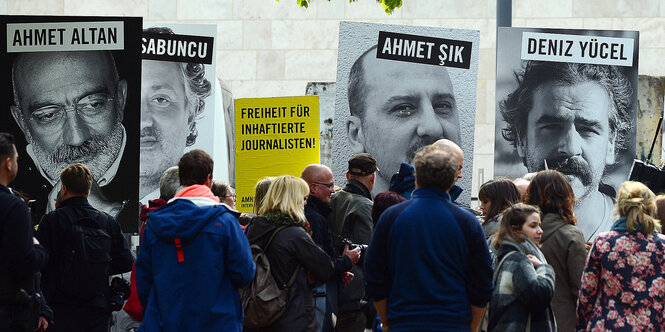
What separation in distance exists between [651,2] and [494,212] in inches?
394

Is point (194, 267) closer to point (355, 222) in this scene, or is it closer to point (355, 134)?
point (355, 222)

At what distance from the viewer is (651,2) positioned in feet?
51.6

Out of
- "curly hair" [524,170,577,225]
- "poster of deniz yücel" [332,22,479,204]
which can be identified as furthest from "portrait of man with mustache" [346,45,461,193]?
"curly hair" [524,170,577,225]

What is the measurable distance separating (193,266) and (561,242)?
7.77 feet

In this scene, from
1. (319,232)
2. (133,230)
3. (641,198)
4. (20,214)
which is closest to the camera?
(20,214)

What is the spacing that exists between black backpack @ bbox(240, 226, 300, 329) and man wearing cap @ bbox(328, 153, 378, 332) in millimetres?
Answer: 869

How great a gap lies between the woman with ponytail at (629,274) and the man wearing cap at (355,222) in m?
1.69

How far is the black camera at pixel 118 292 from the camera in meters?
7.37

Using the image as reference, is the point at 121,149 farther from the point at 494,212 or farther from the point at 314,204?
the point at 494,212

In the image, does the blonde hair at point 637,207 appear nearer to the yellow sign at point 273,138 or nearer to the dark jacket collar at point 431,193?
the dark jacket collar at point 431,193

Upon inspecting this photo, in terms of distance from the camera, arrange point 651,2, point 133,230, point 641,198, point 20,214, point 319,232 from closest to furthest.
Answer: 1. point 20,214
2. point 641,198
3. point 319,232
4. point 133,230
5. point 651,2

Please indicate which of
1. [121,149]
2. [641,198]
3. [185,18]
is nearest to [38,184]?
[121,149]

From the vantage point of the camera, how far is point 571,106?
Result: 30.6ft

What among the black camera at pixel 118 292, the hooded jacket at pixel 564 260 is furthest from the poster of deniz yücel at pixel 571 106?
the black camera at pixel 118 292
